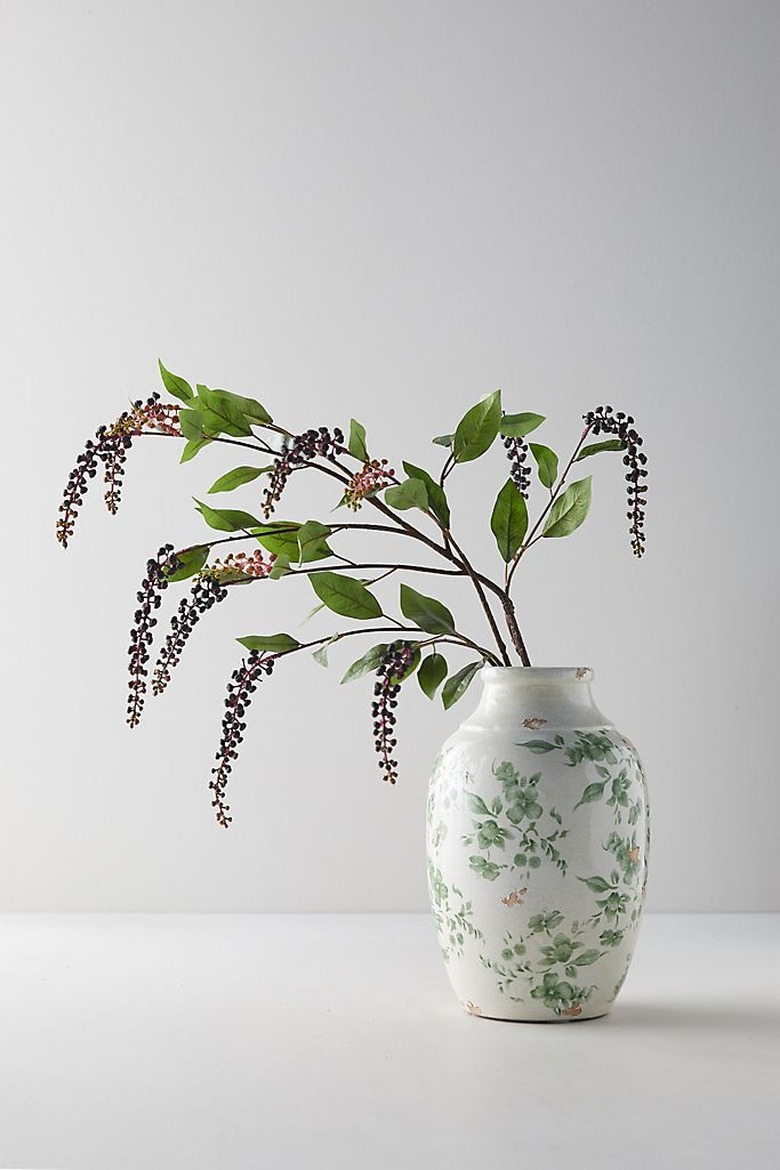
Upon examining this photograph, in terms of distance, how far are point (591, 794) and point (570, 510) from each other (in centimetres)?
22

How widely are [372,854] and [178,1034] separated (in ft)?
1.82

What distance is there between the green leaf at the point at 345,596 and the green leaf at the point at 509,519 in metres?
0.11

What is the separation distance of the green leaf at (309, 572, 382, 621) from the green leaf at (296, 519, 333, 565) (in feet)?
0.08

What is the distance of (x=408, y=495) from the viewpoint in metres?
0.93

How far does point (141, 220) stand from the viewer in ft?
5.07

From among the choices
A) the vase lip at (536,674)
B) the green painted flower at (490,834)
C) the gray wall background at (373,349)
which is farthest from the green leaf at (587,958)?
the gray wall background at (373,349)

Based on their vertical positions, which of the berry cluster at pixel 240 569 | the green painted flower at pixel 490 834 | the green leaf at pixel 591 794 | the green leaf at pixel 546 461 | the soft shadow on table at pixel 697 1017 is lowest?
the soft shadow on table at pixel 697 1017

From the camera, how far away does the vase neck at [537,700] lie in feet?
3.14

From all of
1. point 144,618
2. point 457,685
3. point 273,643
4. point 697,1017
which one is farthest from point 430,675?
point 697,1017

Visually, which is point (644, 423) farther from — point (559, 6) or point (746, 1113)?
point (746, 1113)

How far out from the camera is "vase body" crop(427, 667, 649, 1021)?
921 millimetres

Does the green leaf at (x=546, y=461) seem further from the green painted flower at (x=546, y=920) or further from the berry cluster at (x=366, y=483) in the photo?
the green painted flower at (x=546, y=920)

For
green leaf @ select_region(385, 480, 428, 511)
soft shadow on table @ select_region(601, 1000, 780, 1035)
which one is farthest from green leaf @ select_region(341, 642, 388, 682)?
soft shadow on table @ select_region(601, 1000, 780, 1035)

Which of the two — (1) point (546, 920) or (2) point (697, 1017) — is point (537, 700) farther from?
(2) point (697, 1017)
